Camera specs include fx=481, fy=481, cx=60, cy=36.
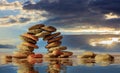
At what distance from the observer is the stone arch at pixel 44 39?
1330 cm

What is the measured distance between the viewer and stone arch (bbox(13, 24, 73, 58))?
13.3m

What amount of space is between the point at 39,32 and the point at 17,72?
209 inches

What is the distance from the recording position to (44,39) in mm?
13594

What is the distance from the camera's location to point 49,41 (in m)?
13.5

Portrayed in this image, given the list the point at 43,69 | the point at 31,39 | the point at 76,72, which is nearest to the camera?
the point at 76,72

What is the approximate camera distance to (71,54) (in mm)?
13688

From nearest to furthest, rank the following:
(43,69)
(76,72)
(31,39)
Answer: (76,72) < (43,69) < (31,39)

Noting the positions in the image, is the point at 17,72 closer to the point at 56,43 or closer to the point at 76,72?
the point at 76,72

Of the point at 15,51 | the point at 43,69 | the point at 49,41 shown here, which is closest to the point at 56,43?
the point at 49,41

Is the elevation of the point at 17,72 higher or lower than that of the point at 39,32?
lower

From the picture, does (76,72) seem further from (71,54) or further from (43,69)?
(71,54)

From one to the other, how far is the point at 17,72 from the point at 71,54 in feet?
17.7

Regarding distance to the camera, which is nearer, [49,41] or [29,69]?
[29,69]

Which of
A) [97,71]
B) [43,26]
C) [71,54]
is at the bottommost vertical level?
[97,71]
